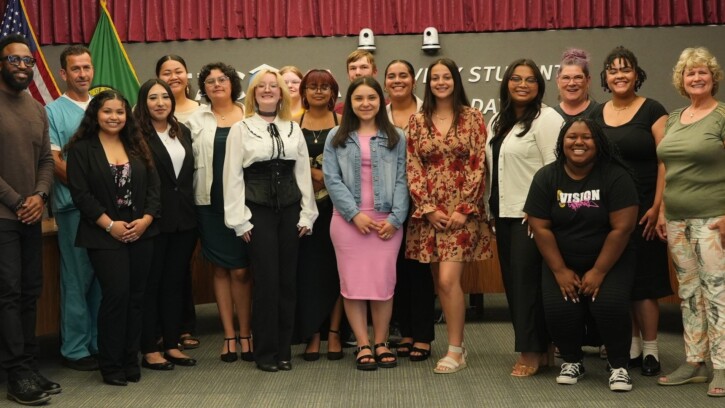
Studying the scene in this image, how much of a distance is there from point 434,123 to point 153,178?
1.42 m

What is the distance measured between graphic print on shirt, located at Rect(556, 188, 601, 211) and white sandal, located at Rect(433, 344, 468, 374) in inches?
36.9

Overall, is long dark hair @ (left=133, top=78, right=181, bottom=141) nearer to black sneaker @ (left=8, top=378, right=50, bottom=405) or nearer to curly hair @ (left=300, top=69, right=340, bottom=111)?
curly hair @ (left=300, top=69, right=340, bottom=111)

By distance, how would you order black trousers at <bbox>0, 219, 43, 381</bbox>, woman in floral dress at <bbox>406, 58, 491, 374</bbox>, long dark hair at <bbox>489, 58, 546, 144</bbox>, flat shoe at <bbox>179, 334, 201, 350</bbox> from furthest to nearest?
flat shoe at <bbox>179, 334, 201, 350</bbox>, woman in floral dress at <bbox>406, 58, 491, 374</bbox>, long dark hair at <bbox>489, 58, 546, 144</bbox>, black trousers at <bbox>0, 219, 43, 381</bbox>

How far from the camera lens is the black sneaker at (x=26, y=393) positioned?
12.5 ft

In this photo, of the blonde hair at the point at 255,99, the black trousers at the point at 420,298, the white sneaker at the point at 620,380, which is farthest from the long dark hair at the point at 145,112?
the white sneaker at the point at 620,380

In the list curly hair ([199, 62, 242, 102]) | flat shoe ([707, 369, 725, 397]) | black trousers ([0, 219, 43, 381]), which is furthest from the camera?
curly hair ([199, 62, 242, 102])

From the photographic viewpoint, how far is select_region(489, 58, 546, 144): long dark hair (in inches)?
164

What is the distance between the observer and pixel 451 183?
4281 mm

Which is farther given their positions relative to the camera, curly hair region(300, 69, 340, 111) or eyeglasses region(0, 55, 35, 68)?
curly hair region(300, 69, 340, 111)

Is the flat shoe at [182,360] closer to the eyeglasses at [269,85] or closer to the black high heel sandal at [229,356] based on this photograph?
the black high heel sandal at [229,356]

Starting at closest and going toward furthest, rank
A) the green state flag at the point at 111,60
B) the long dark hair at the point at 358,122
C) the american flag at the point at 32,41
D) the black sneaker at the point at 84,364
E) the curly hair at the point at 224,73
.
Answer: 1. the long dark hair at the point at 358,122
2. the black sneaker at the point at 84,364
3. the curly hair at the point at 224,73
4. the american flag at the point at 32,41
5. the green state flag at the point at 111,60

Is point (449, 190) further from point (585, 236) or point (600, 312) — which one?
point (600, 312)

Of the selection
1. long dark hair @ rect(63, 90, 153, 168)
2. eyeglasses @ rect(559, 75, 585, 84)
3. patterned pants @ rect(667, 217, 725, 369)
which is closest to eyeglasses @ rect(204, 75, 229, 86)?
long dark hair @ rect(63, 90, 153, 168)

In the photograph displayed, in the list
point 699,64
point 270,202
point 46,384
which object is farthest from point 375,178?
point 46,384
